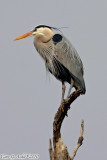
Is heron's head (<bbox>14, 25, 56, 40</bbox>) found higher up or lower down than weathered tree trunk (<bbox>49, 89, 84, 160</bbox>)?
higher up

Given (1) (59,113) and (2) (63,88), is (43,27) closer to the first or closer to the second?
(2) (63,88)

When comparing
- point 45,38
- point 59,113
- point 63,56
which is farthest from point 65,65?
point 59,113

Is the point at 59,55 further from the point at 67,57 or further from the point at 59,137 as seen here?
the point at 59,137

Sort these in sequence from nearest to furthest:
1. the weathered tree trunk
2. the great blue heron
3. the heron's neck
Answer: the weathered tree trunk, the great blue heron, the heron's neck

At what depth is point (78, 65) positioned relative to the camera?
9.12m

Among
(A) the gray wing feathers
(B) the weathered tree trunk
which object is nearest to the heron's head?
(A) the gray wing feathers

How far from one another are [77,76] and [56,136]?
2.03m

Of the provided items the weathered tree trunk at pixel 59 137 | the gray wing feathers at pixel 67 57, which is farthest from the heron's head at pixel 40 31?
the weathered tree trunk at pixel 59 137

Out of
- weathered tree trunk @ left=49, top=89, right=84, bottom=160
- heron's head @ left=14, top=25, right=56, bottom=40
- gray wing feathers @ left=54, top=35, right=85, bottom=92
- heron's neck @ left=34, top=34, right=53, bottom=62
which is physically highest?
heron's head @ left=14, top=25, right=56, bottom=40

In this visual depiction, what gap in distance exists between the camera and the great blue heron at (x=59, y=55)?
8891 millimetres

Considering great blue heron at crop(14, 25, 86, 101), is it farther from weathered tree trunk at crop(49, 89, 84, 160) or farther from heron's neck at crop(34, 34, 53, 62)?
weathered tree trunk at crop(49, 89, 84, 160)

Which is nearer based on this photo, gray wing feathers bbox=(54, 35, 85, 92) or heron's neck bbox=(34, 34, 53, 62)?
gray wing feathers bbox=(54, 35, 85, 92)

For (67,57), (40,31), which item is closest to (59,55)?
(67,57)

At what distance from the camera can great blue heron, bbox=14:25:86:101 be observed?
29.2ft
